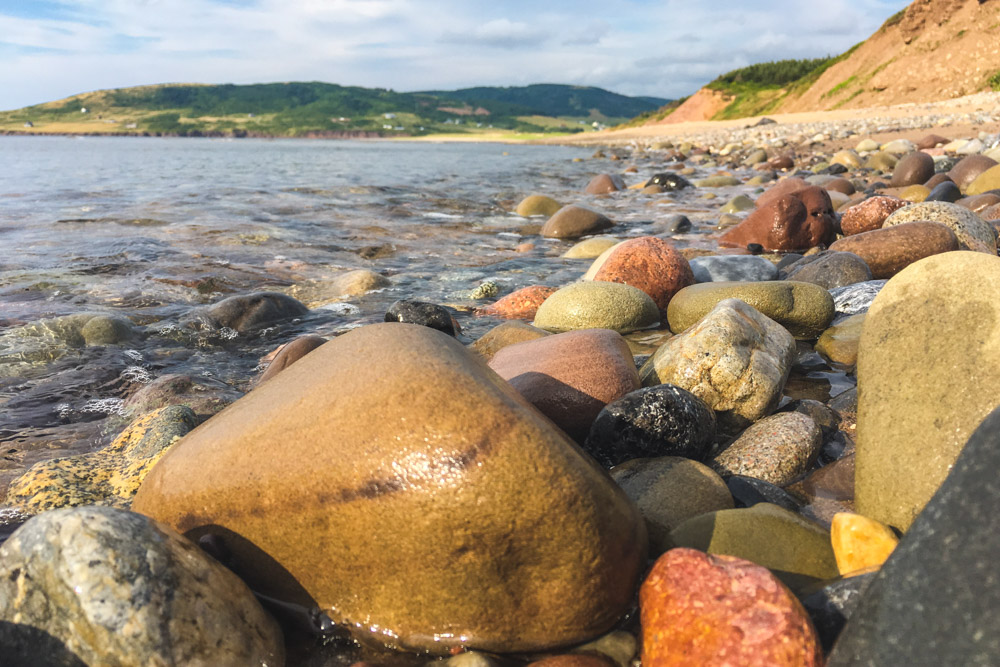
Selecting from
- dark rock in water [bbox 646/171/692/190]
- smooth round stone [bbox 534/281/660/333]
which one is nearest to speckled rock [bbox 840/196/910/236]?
smooth round stone [bbox 534/281/660/333]

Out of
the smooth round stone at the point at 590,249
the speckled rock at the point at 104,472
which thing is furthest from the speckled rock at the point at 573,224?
the speckled rock at the point at 104,472

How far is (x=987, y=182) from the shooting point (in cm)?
958

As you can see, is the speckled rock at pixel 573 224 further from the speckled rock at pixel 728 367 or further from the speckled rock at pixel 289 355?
the speckled rock at pixel 728 367

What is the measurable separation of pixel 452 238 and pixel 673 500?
27.6 ft

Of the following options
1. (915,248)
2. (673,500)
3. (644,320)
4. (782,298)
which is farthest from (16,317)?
(915,248)

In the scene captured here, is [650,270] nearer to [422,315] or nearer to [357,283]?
[422,315]

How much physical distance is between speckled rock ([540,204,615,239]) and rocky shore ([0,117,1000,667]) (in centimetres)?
707

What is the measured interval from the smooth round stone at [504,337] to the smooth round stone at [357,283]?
2.35 m

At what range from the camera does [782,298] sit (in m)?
4.70

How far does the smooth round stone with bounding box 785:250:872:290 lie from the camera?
18.4 ft

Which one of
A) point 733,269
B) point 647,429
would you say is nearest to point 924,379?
point 647,429

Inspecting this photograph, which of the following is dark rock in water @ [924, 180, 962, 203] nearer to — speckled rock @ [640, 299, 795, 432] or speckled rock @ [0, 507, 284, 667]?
speckled rock @ [640, 299, 795, 432]

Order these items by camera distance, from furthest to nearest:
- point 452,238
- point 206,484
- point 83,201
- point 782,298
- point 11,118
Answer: point 11,118 → point 83,201 → point 452,238 → point 782,298 → point 206,484

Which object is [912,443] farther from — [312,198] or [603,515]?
[312,198]
